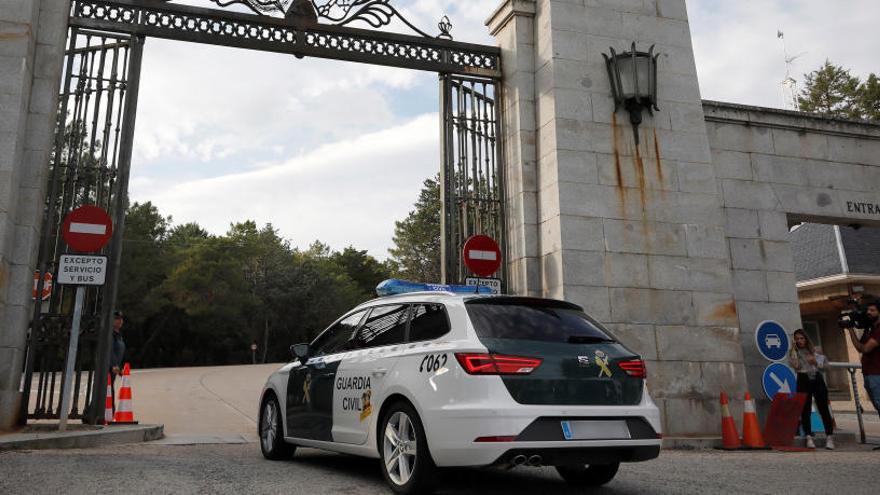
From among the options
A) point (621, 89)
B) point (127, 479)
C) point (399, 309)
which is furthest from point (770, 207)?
point (127, 479)

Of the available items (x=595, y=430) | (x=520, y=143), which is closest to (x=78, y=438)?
(x=595, y=430)

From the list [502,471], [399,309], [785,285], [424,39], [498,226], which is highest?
[424,39]

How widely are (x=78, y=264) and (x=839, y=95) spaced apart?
128 feet

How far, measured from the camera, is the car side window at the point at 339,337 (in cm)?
625

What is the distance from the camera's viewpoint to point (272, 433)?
701cm

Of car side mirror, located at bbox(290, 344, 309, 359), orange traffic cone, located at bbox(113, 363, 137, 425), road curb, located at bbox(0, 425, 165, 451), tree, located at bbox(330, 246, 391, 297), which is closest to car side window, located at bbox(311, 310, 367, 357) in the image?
car side mirror, located at bbox(290, 344, 309, 359)

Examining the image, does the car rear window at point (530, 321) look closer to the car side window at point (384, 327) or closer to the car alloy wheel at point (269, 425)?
the car side window at point (384, 327)

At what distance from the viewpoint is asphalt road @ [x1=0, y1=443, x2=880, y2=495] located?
504cm

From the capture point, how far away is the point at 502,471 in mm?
6324

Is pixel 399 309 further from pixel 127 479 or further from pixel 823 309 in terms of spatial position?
pixel 823 309

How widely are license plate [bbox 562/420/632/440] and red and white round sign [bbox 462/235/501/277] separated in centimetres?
506

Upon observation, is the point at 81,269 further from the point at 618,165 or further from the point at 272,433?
the point at 618,165

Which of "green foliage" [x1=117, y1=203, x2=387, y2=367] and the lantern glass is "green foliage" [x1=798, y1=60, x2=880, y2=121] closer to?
the lantern glass

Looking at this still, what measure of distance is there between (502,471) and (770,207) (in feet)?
24.9
